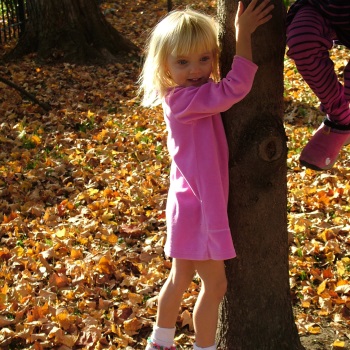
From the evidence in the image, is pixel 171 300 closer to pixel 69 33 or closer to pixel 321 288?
pixel 321 288

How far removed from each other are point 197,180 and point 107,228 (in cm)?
222

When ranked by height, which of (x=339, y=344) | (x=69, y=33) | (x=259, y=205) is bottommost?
(x=339, y=344)

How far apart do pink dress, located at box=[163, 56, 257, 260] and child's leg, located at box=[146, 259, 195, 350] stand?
0.52 ft

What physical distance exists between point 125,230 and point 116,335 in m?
1.18

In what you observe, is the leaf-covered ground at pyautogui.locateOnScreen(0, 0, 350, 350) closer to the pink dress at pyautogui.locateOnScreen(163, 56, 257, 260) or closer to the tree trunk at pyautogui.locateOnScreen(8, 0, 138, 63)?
the pink dress at pyautogui.locateOnScreen(163, 56, 257, 260)

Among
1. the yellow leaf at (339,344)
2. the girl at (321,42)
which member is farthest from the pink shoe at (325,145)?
the yellow leaf at (339,344)

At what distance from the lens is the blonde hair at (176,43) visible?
2.43m

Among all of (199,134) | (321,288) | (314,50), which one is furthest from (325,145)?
(321,288)

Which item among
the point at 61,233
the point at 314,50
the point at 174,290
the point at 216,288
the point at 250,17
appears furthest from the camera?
the point at 61,233

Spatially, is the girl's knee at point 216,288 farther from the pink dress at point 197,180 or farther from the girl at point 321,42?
the girl at point 321,42

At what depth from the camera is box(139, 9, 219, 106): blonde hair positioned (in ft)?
7.98

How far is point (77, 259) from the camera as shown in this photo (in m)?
4.16

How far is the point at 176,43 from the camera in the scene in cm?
245

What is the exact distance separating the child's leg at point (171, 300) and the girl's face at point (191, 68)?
2.49ft
